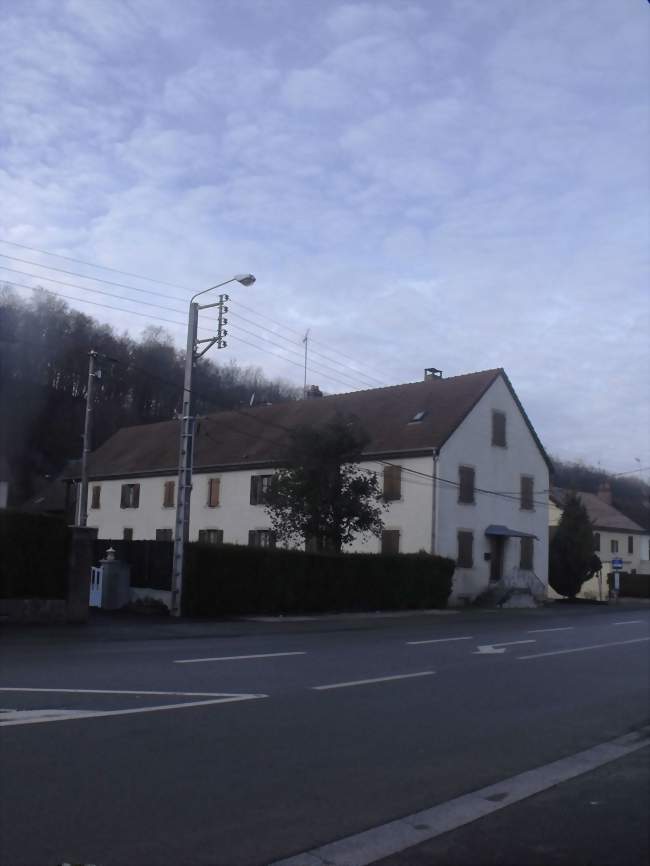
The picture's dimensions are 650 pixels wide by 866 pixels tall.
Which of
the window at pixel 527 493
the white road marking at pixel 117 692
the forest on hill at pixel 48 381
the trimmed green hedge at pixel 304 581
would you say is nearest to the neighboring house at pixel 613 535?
the window at pixel 527 493

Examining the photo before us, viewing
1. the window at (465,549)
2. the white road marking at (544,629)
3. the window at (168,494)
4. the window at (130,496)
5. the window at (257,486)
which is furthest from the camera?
the window at (130,496)

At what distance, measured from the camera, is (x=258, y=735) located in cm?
803

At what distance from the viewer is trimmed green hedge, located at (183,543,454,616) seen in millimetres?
25016

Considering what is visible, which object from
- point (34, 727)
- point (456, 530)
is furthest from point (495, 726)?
point (456, 530)

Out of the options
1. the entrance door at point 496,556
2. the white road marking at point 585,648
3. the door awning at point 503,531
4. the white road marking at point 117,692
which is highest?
the door awning at point 503,531

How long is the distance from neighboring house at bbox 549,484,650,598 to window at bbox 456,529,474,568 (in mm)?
23992

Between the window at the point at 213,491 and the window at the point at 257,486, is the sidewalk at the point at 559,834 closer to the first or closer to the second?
the window at the point at 257,486

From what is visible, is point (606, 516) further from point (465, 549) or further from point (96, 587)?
point (96, 587)

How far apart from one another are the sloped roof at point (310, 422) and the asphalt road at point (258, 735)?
23128 mm

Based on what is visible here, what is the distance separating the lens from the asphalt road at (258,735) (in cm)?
536

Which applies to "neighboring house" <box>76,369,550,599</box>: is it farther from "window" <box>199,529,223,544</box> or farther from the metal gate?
the metal gate

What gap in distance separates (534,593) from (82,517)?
796 inches

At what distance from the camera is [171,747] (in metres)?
7.35

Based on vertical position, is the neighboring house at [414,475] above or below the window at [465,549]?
above
